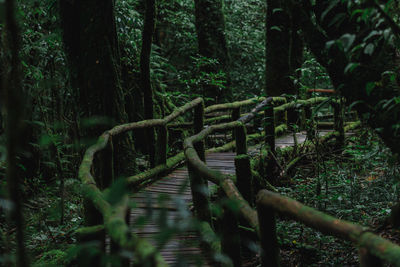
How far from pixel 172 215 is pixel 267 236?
2.37 metres

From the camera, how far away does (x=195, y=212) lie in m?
4.69

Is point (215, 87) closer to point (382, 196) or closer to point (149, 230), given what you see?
point (382, 196)

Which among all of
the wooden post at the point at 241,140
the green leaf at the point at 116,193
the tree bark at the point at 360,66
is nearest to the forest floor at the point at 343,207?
the tree bark at the point at 360,66

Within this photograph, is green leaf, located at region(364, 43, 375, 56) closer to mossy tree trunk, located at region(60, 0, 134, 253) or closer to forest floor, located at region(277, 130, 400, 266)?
forest floor, located at region(277, 130, 400, 266)

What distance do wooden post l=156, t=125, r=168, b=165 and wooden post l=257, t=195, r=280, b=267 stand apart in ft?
12.8

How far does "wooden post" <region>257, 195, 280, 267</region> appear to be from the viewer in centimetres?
258

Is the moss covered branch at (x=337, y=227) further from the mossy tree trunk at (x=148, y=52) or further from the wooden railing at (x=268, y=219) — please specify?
the mossy tree trunk at (x=148, y=52)

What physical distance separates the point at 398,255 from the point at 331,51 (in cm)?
254

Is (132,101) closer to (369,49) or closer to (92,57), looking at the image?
(92,57)

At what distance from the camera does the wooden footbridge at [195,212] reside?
158cm

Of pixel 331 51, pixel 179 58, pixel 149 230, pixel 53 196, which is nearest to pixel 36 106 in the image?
pixel 53 196

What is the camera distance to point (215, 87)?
1264 centimetres

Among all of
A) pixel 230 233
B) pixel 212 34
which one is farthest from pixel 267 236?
pixel 212 34

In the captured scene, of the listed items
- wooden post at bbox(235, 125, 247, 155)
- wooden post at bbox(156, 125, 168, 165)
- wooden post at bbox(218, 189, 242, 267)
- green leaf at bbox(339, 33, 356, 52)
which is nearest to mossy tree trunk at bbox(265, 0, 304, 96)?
wooden post at bbox(156, 125, 168, 165)
